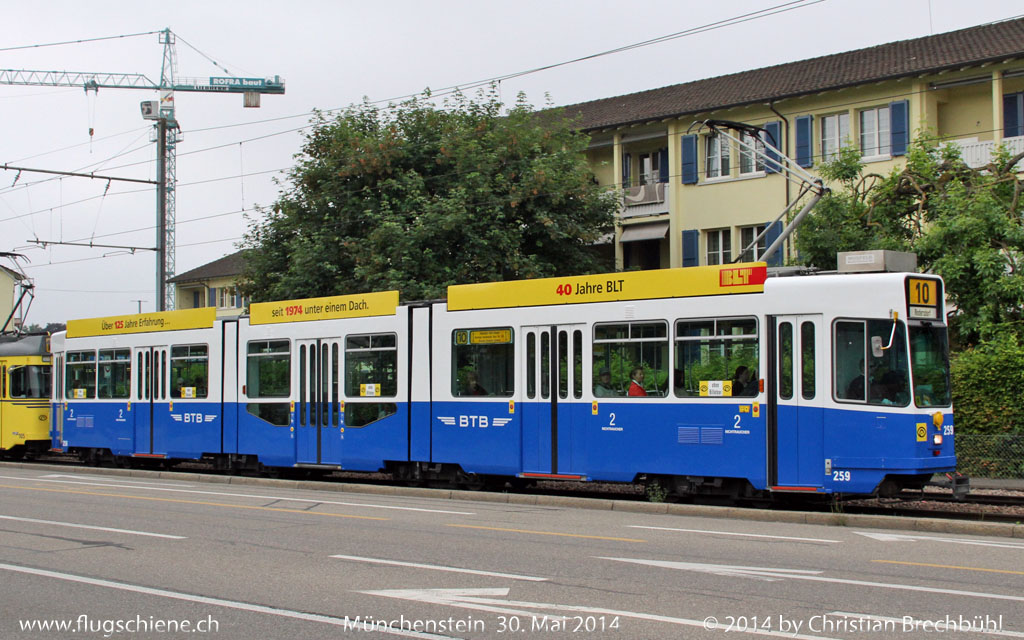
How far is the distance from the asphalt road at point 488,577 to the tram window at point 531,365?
2.52 m

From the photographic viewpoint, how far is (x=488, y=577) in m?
9.43

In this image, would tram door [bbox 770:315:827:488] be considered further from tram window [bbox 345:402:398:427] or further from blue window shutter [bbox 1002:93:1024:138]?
blue window shutter [bbox 1002:93:1024:138]

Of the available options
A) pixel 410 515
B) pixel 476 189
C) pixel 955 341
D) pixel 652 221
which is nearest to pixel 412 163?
pixel 476 189

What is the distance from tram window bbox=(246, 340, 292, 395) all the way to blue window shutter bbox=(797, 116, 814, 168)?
18.4 meters

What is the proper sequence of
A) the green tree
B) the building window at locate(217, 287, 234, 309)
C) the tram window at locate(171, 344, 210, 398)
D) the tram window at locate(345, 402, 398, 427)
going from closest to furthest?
the tram window at locate(345, 402, 398, 427)
the tram window at locate(171, 344, 210, 398)
the green tree
the building window at locate(217, 287, 234, 309)

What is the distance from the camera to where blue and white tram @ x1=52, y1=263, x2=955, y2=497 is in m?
14.1

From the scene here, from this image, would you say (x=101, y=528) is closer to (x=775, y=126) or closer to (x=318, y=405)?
(x=318, y=405)

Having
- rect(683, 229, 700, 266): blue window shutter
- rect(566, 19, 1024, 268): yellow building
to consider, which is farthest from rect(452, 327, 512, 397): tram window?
rect(683, 229, 700, 266): blue window shutter

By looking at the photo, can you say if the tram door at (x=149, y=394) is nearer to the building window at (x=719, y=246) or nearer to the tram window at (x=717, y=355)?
the tram window at (x=717, y=355)

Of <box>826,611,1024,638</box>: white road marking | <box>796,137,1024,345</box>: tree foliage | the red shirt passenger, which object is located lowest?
<box>826,611,1024,638</box>: white road marking

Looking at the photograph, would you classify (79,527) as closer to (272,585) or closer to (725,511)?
(272,585)

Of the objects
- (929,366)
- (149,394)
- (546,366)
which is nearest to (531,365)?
(546,366)

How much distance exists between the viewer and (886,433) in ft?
45.4

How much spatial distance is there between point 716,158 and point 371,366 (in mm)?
19284
